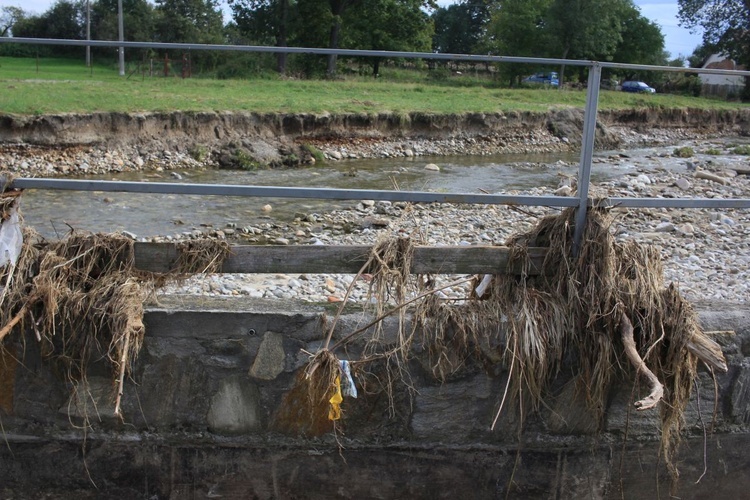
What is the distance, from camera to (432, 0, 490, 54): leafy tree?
8262cm

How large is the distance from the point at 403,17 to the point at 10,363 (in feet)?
139

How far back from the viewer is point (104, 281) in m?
3.02

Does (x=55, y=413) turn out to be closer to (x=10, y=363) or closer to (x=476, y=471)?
(x=10, y=363)

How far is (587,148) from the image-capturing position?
10.2 ft

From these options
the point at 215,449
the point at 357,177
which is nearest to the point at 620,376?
the point at 215,449

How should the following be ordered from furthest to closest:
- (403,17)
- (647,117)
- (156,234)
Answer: (403,17)
(647,117)
(156,234)

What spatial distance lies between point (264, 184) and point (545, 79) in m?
19.4

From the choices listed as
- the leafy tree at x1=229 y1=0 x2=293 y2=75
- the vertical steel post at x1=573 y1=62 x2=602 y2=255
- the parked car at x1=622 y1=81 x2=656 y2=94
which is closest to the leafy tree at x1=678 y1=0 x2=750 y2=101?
the parked car at x1=622 y1=81 x2=656 y2=94

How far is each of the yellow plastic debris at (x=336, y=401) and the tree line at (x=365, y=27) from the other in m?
25.8

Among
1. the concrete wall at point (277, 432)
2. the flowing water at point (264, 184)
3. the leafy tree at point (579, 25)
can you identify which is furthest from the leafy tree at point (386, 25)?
the concrete wall at point (277, 432)

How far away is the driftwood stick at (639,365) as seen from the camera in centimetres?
251

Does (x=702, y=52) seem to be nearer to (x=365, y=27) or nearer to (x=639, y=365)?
(x=365, y=27)

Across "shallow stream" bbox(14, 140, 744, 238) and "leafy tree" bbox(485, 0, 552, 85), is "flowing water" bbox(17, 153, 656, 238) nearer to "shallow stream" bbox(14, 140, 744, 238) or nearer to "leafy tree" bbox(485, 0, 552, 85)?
"shallow stream" bbox(14, 140, 744, 238)

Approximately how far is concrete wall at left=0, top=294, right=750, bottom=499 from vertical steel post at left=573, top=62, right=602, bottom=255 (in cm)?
66
